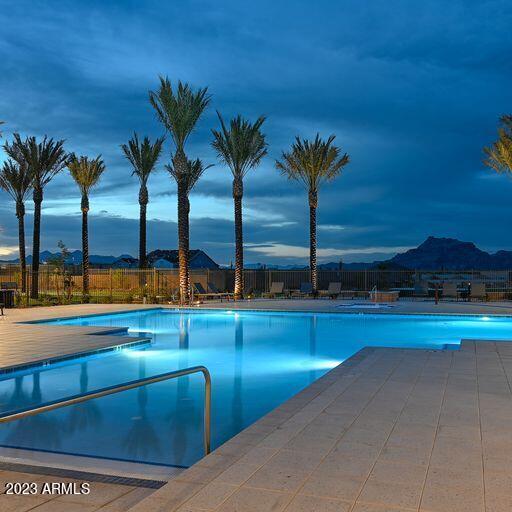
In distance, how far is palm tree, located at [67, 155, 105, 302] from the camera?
30.3 m

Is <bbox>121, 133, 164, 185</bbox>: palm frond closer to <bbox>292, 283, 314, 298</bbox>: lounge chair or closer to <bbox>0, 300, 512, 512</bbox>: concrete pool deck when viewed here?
<bbox>292, 283, 314, 298</bbox>: lounge chair

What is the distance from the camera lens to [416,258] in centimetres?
9338

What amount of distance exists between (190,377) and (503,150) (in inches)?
731

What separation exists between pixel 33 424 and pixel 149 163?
86.5ft

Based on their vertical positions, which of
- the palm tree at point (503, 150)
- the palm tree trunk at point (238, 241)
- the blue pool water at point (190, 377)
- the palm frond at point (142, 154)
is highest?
the palm frond at point (142, 154)

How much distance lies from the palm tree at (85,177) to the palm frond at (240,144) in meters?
7.52

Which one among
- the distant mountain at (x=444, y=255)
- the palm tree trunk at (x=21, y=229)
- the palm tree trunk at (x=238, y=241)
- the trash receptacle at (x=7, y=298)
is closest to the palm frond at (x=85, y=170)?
the palm tree trunk at (x=21, y=229)

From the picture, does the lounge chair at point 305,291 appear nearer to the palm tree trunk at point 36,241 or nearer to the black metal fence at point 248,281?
the black metal fence at point 248,281

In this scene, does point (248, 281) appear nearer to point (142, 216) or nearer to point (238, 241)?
point (238, 241)

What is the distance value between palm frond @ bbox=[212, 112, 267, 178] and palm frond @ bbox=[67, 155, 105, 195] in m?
7.47

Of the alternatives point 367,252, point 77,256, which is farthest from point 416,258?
point 77,256

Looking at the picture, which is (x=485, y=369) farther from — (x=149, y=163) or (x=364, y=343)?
(x=149, y=163)

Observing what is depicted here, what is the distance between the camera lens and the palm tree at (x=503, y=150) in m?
23.0

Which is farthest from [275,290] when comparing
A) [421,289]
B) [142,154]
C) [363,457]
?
[363,457]
